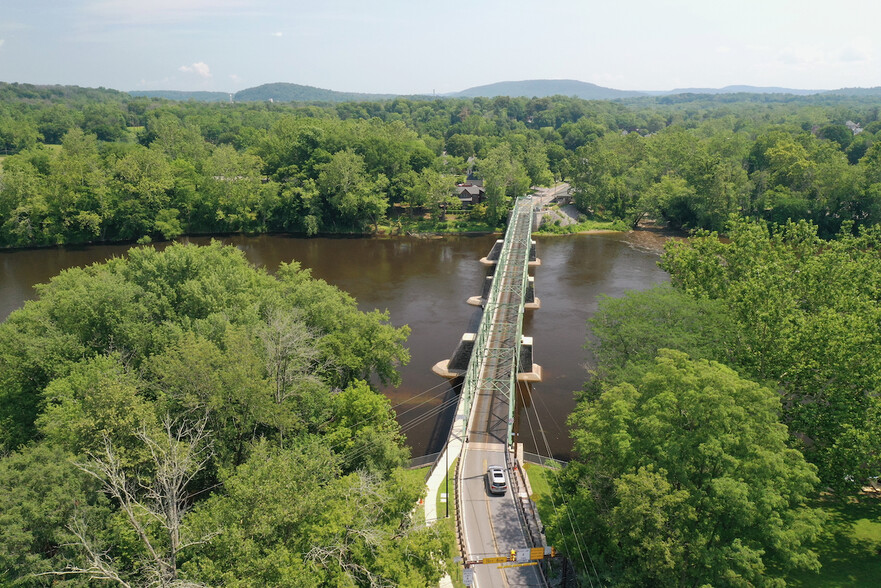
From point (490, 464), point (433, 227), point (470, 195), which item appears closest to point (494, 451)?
point (490, 464)

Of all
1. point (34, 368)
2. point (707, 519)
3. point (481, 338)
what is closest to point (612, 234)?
point (481, 338)

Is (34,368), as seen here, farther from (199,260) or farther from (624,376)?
(624,376)

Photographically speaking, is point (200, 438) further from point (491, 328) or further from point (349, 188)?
point (349, 188)

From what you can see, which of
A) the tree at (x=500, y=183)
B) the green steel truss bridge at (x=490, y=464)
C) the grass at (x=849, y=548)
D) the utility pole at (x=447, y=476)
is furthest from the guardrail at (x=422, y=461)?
the tree at (x=500, y=183)

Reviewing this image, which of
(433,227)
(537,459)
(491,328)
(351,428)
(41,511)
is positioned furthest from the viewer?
(433,227)

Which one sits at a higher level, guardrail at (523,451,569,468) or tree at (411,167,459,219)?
tree at (411,167,459,219)

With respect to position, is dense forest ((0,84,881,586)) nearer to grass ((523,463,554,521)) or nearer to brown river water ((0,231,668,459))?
grass ((523,463,554,521))

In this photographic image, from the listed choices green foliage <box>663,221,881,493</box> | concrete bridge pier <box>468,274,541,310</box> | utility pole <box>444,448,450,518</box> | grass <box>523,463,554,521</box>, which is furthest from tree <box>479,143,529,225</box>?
utility pole <box>444,448,450,518</box>

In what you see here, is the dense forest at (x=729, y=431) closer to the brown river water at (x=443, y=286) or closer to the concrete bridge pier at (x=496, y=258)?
the brown river water at (x=443, y=286)
